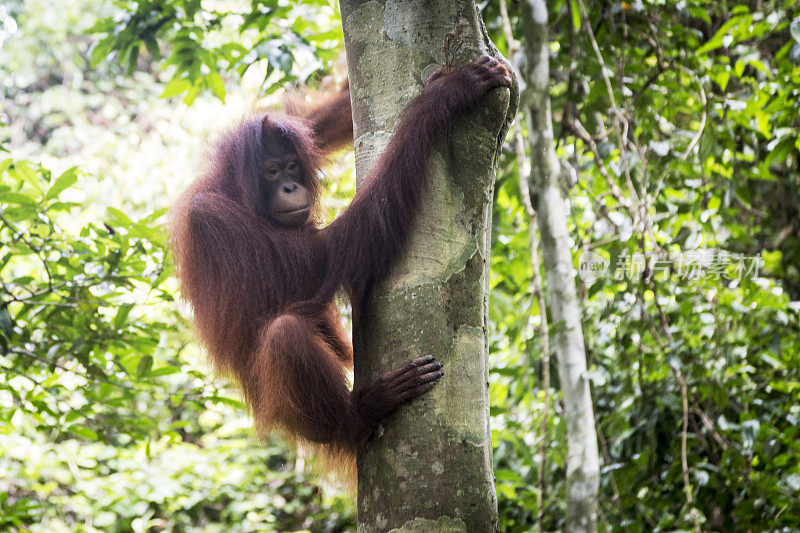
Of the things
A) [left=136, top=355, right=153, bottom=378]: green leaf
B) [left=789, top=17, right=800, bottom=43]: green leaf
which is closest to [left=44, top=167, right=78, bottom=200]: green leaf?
[left=136, top=355, right=153, bottom=378]: green leaf

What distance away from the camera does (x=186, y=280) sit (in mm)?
2439

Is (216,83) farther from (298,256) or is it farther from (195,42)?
(298,256)

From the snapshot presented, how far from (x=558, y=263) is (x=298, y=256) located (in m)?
1.10

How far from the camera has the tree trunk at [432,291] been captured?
143cm

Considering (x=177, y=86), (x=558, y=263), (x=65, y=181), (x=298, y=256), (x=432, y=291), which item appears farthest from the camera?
(x=177, y=86)

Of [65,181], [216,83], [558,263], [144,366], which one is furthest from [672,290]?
[65,181]

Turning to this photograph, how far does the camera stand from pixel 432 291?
1.56 m

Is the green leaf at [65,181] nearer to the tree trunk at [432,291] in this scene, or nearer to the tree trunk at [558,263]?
the tree trunk at [432,291]

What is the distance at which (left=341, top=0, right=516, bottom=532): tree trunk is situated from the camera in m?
1.43

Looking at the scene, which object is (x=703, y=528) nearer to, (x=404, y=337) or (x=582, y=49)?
(x=582, y=49)

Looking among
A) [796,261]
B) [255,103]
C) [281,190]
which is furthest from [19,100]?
[796,261]

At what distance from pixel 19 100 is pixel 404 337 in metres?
10.7

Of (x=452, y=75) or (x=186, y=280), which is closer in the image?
(x=452, y=75)

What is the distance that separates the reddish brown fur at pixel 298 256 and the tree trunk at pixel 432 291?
5cm
